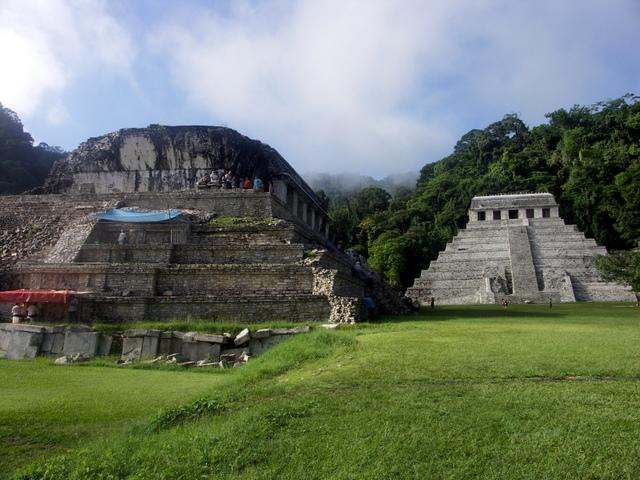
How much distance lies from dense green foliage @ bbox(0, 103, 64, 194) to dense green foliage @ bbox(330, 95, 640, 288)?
26.1 m

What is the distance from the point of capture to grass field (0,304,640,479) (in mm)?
4008

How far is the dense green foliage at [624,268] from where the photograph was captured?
62.1 feet

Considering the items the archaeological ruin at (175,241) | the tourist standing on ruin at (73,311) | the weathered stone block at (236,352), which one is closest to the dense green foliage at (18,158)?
the archaeological ruin at (175,241)

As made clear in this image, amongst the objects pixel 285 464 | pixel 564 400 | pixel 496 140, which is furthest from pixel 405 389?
pixel 496 140

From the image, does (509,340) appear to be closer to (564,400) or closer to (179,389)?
(564,400)

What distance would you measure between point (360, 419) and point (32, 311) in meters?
11.3

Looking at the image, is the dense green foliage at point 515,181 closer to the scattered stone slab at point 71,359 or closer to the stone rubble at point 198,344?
the stone rubble at point 198,344

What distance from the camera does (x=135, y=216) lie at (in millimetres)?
17922

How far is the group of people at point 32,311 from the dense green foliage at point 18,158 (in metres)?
27.1

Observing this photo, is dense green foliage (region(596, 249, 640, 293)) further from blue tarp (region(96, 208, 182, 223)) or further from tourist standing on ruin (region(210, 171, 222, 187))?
blue tarp (region(96, 208, 182, 223))

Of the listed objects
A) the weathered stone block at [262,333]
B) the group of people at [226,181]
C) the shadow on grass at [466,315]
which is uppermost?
the group of people at [226,181]

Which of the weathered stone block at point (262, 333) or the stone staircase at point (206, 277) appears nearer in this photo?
the weathered stone block at point (262, 333)

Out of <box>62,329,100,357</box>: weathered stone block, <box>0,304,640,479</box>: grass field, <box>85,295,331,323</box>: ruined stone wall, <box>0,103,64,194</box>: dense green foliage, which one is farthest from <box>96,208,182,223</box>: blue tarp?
<box>0,103,64,194</box>: dense green foliage

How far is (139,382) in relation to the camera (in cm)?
816
